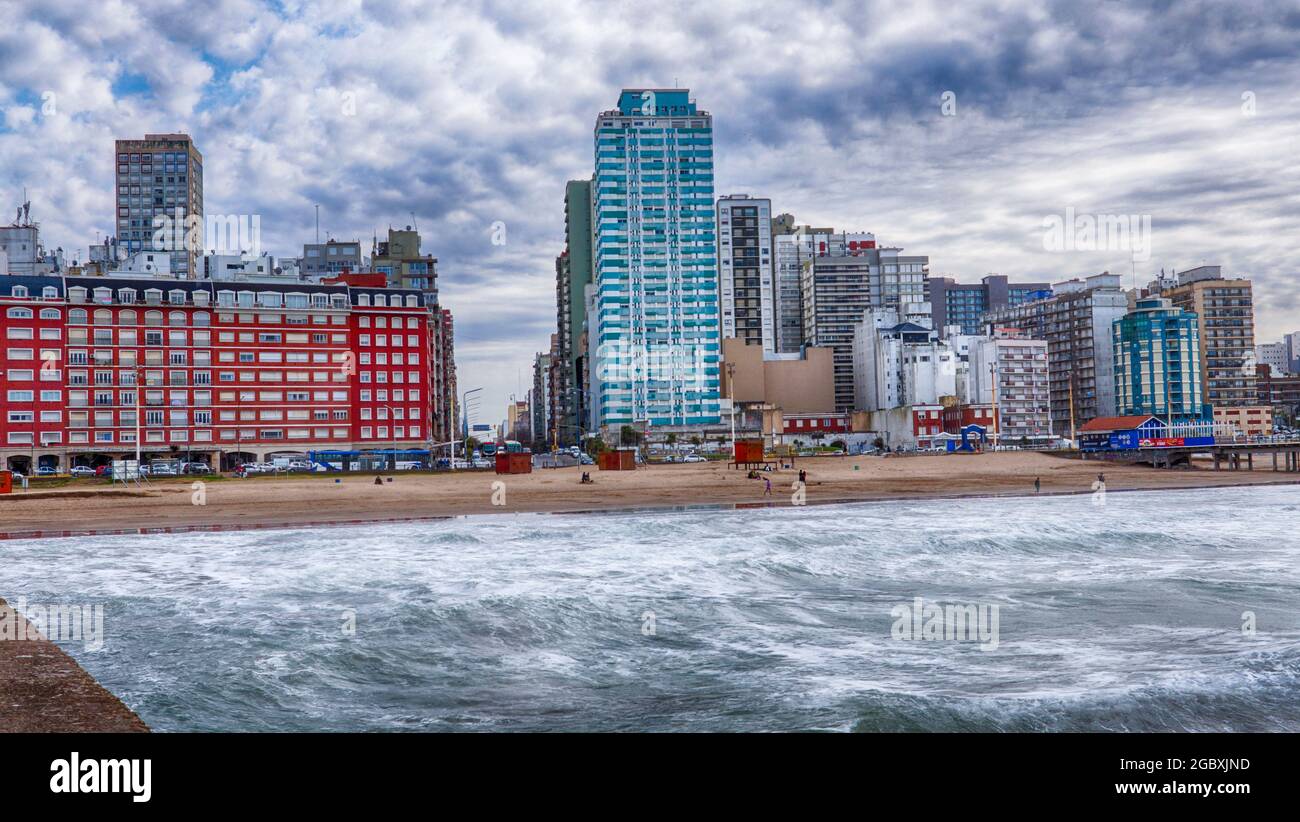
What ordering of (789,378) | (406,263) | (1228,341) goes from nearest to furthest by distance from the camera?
(406,263) → (789,378) → (1228,341)

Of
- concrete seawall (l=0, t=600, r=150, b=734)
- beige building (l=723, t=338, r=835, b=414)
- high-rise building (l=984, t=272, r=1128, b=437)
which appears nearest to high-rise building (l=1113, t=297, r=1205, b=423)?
high-rise building (l=984, t=272, r=1128, b=437)

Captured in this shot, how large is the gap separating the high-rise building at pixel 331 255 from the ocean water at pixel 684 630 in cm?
14177

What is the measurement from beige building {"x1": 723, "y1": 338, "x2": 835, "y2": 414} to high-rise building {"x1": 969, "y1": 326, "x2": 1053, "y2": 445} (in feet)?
91.4

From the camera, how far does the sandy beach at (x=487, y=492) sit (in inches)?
1889

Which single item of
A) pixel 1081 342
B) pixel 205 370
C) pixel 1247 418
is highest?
pixel 1081 342

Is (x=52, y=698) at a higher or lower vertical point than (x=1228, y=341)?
lower

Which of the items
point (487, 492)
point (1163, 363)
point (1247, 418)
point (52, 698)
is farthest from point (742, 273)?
point (52, 698)

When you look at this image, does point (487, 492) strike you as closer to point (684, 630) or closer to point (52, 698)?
point (684, 630)

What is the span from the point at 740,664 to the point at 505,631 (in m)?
5.46

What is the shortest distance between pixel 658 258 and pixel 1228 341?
399 ft

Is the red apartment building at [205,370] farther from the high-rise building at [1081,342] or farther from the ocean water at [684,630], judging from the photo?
the high-rise building at [1081,342]

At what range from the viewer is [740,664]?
15719mm

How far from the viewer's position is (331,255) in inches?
6752
